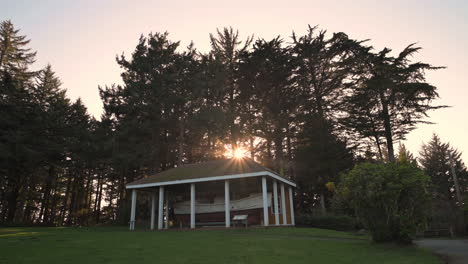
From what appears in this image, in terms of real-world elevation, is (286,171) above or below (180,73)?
below

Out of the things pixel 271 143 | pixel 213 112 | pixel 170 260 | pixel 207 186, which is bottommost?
pixel 170 260

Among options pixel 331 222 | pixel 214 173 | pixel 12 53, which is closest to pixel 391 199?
pixel 214 173

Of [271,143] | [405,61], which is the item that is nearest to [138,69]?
[271,143]

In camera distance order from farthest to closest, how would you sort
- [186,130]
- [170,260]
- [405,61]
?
[186,130]
[405,61]
[170,260]

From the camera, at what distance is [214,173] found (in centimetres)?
2034

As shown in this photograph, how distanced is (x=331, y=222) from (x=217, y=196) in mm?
9035

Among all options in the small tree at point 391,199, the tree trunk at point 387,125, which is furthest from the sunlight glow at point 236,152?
the small tree at point 391,199

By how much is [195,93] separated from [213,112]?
338 cm

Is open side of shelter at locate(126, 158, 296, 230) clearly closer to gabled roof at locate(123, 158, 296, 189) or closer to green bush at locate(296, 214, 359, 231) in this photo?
gabled roof at locate(123, 158, 296, 189)

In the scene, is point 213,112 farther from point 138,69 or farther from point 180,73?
point 138,69

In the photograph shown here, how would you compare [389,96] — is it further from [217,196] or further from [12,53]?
[12,53]

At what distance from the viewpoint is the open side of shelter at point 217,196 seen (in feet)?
66.7

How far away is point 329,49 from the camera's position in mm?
33438

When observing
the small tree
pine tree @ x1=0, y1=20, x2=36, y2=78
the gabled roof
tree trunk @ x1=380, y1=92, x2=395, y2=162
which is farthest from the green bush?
pine tree @ x1=0, y1=20, x2=36, y2=78
